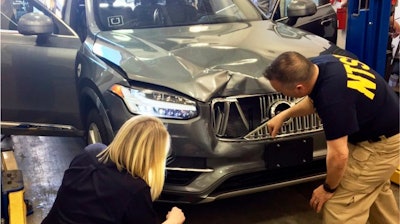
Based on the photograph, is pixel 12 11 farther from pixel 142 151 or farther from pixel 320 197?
pixel 320 197

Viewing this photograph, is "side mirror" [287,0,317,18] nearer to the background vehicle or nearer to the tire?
the background vehicle

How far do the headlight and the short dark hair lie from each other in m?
0.59

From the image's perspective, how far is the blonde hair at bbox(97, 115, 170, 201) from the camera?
2023 mm

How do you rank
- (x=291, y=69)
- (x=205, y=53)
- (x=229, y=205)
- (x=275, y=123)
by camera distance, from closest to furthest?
(x=291, y=69), (x=275, y=123), (x=205, y=53), (x=229, y=205)

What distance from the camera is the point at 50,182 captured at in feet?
13.4

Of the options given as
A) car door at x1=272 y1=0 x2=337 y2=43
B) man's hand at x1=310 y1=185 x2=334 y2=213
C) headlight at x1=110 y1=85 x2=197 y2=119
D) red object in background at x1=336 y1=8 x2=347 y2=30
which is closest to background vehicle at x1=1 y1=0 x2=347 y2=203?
headlight at x1=110 y1=85 x2=197 y2=119

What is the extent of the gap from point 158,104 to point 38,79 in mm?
1400

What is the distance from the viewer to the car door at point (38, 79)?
3.74 meters

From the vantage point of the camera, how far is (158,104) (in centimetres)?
284

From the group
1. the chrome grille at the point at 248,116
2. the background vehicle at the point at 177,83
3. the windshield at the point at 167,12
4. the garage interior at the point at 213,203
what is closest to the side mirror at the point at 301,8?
the background vehicle at the point at 177,83

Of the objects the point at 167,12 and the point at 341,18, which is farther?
the point at 341,18

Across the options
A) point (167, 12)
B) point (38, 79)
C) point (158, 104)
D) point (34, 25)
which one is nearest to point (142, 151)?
point (158, 104)

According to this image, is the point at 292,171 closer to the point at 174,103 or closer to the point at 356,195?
the point at 356,195

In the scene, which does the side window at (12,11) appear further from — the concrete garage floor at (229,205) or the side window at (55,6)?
the concrete garage floor at (229,205)
